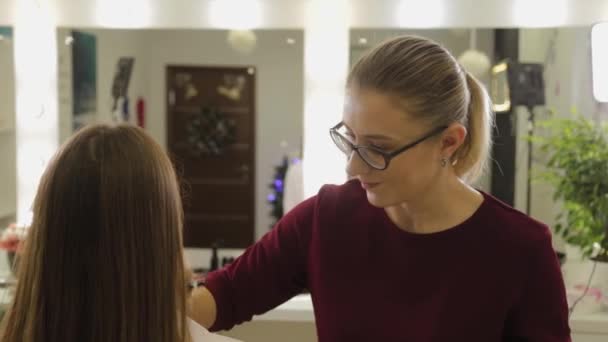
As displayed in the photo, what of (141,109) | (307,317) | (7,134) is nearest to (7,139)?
(7,134)

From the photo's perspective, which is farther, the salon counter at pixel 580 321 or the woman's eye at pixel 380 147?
the salon counter at pixel 580 321

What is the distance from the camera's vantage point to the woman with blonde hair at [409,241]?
3.54ft

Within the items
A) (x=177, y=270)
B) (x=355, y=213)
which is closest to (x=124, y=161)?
(x=177, y=270)

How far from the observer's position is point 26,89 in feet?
7.34

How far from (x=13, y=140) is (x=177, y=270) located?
1.61 meters

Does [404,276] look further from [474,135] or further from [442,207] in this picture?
Answer: [474,135]

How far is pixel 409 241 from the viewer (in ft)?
3.85

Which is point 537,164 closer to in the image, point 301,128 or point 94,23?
point 301,128

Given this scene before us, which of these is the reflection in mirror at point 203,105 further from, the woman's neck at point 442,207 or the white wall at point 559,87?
the woman's neck at point 442,207

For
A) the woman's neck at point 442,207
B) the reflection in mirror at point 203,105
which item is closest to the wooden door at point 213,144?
the reflection in mirror at point 203,105

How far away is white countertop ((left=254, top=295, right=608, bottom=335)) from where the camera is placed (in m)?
1.81

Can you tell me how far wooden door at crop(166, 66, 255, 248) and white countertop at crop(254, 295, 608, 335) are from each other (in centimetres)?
42

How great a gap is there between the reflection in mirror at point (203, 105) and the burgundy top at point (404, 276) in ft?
3.20

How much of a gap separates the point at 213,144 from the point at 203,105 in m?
0.13
